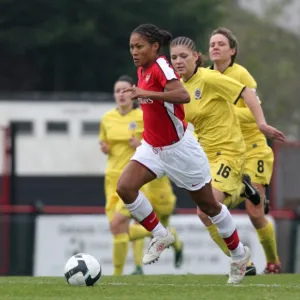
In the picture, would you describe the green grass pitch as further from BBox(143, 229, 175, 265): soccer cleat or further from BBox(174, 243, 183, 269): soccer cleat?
BBox(174, 243, 183, 269): soccer cleat

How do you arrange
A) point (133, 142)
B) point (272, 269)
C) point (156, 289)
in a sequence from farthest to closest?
point (133, 142), point (272, 269), point (156, 289)

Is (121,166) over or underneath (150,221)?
over

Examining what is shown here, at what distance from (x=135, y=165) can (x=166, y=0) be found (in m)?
Answer: 26.2

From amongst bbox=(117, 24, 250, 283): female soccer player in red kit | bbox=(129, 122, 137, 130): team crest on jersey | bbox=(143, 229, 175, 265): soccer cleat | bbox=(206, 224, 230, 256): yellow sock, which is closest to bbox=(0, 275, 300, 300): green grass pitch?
bbox=(143, 229, 175, 265): soccer cleat

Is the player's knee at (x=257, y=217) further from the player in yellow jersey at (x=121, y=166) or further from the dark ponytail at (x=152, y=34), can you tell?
the dark ponytail at (x=152, y=34)

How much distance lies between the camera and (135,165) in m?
10.6

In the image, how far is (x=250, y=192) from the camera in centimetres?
1223

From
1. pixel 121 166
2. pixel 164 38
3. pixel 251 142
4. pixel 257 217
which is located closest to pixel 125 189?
pixel 164 38

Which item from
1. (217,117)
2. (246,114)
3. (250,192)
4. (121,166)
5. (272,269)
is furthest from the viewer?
(121,166)

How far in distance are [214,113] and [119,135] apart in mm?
3579

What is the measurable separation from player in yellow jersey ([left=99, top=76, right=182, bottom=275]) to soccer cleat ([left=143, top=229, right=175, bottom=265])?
389 cm

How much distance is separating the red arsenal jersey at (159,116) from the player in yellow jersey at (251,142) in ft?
6.28

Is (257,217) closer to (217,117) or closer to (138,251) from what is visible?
(217,117)

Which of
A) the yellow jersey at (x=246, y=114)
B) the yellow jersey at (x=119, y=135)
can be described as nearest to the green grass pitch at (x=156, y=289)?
the yellow jersey at (x=246, y=114)
